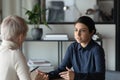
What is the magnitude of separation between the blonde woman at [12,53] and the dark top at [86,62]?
20.5 inches

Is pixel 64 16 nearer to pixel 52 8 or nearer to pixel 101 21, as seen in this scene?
pixel 52 8

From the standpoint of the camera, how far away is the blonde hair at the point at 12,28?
1.59 meters

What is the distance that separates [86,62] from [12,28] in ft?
2.55

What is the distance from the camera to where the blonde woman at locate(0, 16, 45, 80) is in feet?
5.06

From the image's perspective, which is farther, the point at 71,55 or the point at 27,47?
the point at 27,47

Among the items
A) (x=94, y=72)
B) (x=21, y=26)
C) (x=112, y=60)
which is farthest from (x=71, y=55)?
(x=112, y=60)

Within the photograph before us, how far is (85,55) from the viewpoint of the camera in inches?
85.0

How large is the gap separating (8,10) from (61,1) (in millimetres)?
779

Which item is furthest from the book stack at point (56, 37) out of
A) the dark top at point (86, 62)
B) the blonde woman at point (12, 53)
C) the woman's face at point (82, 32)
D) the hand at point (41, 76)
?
the blonde woman at point (12, 53)

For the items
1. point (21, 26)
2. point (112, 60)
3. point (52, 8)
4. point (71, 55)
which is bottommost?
point (112, 60)

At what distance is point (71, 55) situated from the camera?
7.38ft

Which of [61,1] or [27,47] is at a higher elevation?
[61,1]

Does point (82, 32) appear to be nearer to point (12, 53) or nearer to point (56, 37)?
point (12, 53)

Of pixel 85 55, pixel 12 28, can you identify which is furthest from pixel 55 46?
pixel 12 28
